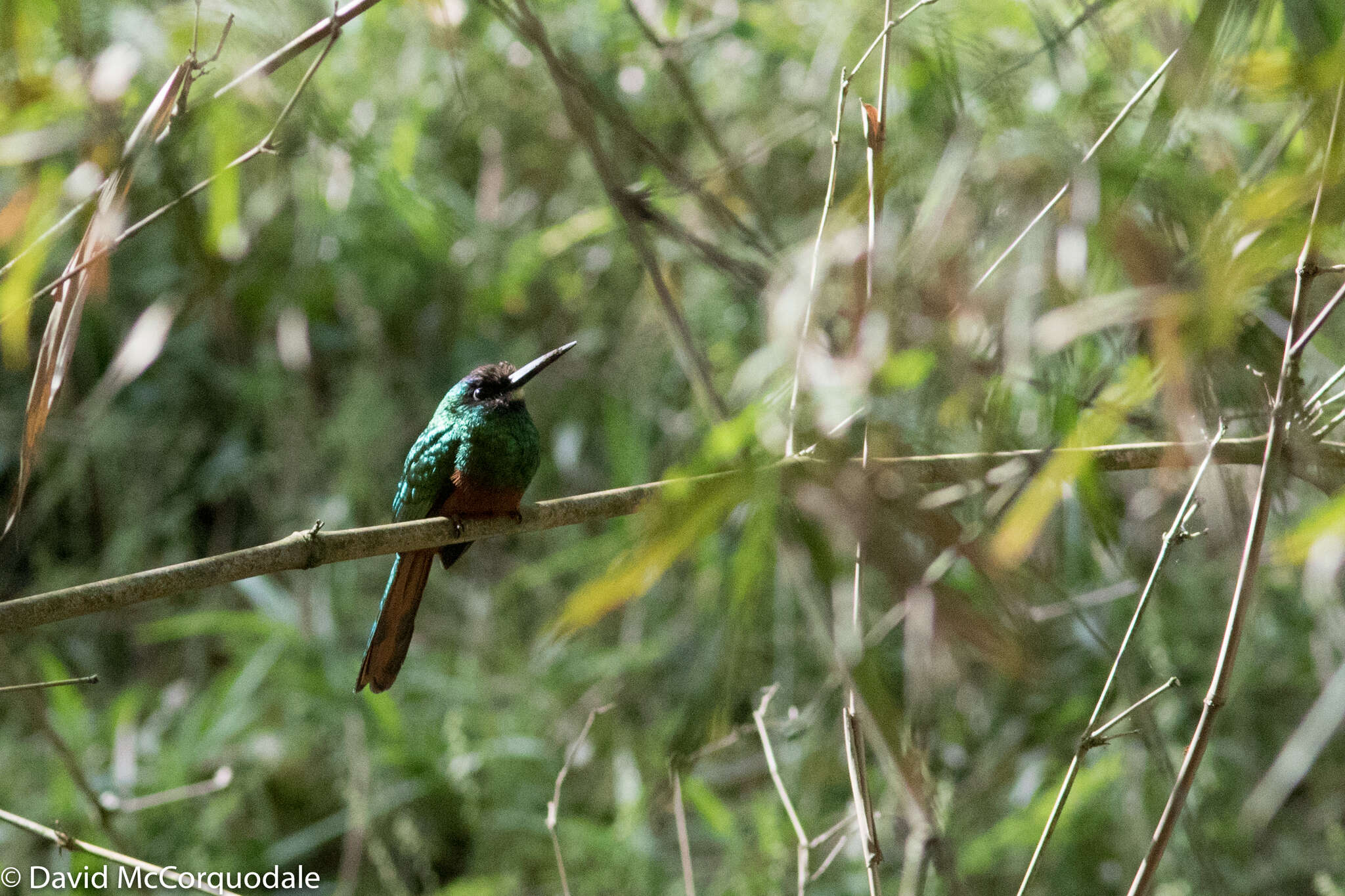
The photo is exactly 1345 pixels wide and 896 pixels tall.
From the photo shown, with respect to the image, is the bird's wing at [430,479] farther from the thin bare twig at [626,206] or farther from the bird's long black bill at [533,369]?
the thin bare twig at [626,206]

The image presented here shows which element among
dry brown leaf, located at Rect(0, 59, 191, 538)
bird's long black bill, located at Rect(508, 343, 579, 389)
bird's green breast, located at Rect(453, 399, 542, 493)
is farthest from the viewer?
bird's green breast, located at Rect(453, 399, 542, 493)

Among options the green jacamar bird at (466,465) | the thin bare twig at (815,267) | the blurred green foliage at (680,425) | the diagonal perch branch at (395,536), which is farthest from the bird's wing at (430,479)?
the thin bare twig at (815,267)

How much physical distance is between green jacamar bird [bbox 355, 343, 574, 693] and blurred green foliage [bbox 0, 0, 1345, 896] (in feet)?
0.98

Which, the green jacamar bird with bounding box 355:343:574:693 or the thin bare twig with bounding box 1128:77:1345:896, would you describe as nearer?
the thin bare twig with bounding box 1128:77:1345:896

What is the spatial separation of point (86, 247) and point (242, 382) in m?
2.69

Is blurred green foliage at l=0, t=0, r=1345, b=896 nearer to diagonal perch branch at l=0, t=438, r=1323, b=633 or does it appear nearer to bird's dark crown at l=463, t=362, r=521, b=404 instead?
diagonal perch branch at l=0, t=438, r=1323, b=633

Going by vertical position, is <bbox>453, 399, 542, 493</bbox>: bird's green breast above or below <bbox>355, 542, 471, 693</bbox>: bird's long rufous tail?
above

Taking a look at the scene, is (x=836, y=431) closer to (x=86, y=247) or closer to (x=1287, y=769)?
(x=86, y=247)

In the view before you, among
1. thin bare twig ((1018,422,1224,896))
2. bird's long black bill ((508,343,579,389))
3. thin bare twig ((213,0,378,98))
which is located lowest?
thin bare twig ((1018,422,1224,896))

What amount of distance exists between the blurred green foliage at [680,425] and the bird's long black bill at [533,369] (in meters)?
0.28

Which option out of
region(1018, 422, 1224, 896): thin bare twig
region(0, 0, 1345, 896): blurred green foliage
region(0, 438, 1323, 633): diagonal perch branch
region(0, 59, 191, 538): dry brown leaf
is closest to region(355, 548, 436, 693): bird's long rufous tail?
region(0, 0, 1345, 896): blurred green foliage

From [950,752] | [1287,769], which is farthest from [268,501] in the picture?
[1287,769]

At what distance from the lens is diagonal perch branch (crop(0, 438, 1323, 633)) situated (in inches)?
40.7

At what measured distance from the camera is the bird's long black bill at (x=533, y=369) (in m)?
1.64
